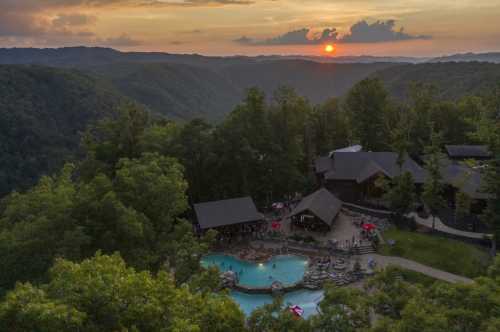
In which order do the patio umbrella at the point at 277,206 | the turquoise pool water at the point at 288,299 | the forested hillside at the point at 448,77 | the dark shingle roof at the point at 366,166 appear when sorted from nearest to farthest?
the turquoise pool water at the point at 288,299 → the dark shingle roof at the point at 366,166 → the patio umbrella at the point at 277,206 → the forested hillside at the point at 448,77

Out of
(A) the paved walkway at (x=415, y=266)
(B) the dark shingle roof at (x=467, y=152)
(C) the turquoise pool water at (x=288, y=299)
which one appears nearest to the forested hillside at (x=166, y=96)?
(B) the dark shingle roof at (x=467, y=152)

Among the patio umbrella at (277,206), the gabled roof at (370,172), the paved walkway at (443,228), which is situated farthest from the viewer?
the patio umbrella at (277,206)

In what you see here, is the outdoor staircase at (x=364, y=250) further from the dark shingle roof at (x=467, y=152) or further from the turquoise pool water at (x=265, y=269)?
the dark shingle roof at (x=467, y=152)

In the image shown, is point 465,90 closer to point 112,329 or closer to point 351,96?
point 351,96

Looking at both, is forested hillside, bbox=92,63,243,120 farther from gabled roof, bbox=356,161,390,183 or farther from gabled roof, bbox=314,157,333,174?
gabled roof, bbox=356,161,390,183

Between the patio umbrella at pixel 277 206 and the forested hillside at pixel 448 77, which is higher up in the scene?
the forested hillside at pixel 448 77

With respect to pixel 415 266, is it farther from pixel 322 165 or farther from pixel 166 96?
pixel 166 96

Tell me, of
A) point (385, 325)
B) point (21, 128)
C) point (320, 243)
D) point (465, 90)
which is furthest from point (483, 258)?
point (21, 128)
